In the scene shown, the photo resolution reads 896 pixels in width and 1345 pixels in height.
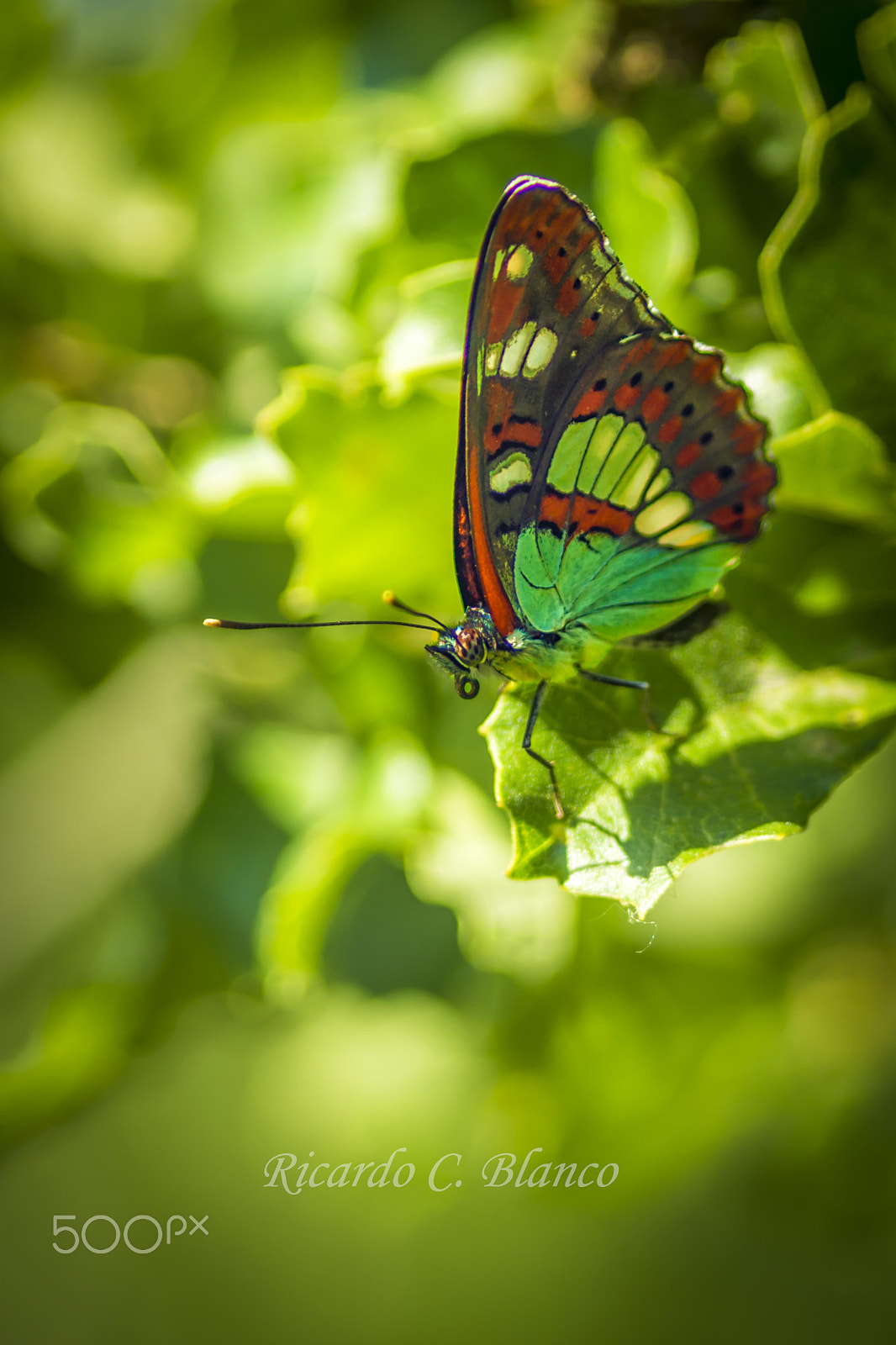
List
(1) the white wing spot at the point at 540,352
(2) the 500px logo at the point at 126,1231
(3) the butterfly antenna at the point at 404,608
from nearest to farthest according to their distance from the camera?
(1) the white wing spot at the point at 540,352 → (3) the butterfly antenna at the point at 404,608 → (2) the 500px logo at the point at 126,1231

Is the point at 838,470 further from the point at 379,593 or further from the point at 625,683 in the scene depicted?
the point at 379,593

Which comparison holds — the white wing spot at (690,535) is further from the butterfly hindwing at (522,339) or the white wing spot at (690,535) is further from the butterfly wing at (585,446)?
the butterfly hindwing at (522,339)

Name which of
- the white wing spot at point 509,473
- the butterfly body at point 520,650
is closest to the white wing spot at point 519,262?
the white wing spot at point 509,473

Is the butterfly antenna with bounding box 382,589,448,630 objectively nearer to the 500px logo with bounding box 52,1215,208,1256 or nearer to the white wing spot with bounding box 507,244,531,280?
the white wing spot with bounding box 507,244,531,280

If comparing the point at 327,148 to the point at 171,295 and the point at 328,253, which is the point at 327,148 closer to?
the point at 328,253

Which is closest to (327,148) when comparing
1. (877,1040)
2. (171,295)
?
(171,295)

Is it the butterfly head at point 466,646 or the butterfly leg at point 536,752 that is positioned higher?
the butterfly head at point 466,646

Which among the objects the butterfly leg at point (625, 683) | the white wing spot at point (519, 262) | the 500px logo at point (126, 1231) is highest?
the white wing spot at point (519, 262)

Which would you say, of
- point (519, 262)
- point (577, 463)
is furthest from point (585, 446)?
point (519, 262)
